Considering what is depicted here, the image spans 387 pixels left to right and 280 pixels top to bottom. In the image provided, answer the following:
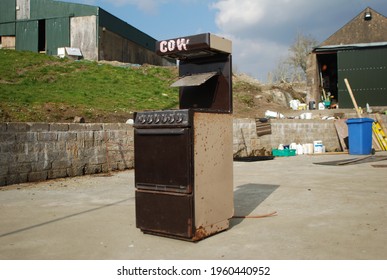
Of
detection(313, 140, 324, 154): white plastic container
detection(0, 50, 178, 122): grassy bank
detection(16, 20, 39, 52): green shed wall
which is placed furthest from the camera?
detection(16, 20, 39, 52): green shed wall

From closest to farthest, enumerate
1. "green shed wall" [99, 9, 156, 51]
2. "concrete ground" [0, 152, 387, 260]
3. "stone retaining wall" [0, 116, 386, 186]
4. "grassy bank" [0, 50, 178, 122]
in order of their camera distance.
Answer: "concrete ground" [0, 152, 387, 260] < "stone retaining wall" [0, 116, 386, 186] < "grassy bank" [0, 50, 178, 122] < "green shed wall" [99, 9, 156, 51]

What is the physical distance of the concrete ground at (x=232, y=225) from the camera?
3.36m

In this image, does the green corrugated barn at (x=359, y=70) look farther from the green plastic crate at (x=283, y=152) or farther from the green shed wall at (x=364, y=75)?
the green plastic crate at (x=283, y=152)

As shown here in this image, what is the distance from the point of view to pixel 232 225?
175 inches

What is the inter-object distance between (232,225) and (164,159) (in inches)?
50.8

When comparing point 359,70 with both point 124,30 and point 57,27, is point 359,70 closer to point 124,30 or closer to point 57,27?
point 124,30

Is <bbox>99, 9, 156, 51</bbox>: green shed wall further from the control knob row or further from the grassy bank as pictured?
the control knob row

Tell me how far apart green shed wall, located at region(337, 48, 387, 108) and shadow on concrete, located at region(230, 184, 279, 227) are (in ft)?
56.8

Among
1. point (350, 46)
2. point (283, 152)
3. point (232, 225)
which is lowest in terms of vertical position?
point (232, 225)

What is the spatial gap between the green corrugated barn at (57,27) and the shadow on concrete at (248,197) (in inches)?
1021

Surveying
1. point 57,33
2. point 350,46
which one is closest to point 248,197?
point 350,46

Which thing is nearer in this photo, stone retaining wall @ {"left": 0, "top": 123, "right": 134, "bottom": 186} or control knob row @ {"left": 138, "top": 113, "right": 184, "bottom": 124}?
control knob row @ {"left": 138, "top": 113, "right": 184, "bottom": 124}

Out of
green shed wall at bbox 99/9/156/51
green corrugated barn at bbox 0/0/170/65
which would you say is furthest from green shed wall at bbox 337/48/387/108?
green shed wall at bbox 99/9/156/51

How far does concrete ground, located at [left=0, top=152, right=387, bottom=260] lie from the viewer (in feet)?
11.0
